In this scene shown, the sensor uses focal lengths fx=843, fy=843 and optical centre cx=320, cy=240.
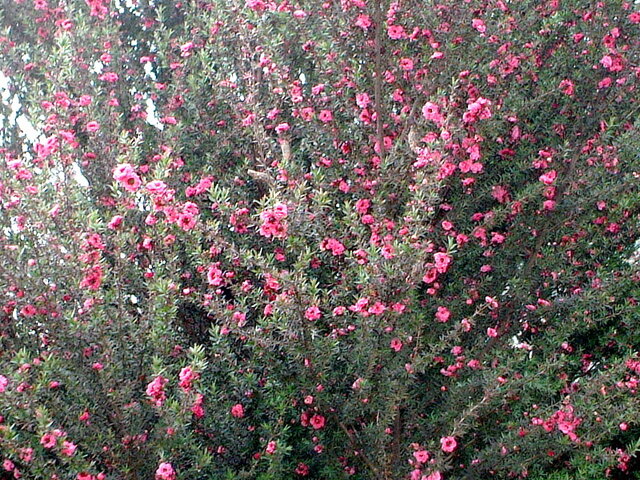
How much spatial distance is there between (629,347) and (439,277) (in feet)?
4.27

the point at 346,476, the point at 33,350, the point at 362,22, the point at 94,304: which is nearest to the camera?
the point at 94,304

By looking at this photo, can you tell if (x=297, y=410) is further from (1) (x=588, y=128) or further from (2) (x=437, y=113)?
(1) (x=588, y=128)

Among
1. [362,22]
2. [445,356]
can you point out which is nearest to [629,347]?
[445,356]

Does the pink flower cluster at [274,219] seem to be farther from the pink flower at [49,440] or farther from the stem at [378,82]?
the stem at [378,82]

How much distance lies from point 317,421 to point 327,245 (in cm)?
90

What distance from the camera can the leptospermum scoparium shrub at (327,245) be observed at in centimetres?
385

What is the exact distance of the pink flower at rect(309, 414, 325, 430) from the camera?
4.26 meters

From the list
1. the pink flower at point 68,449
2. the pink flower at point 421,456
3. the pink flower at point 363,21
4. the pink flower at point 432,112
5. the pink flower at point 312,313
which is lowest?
the pink flower at point 421,456

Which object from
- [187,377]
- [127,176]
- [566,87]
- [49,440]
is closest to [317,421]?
[187,377]

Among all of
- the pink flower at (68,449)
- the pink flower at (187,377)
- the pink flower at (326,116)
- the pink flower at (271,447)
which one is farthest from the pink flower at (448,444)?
the pink flower at (326,116)

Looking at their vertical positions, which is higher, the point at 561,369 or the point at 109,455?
the point at 109,455

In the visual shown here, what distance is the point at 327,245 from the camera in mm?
4344

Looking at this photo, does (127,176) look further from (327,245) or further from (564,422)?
(564,422)

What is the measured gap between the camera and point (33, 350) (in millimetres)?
4207
